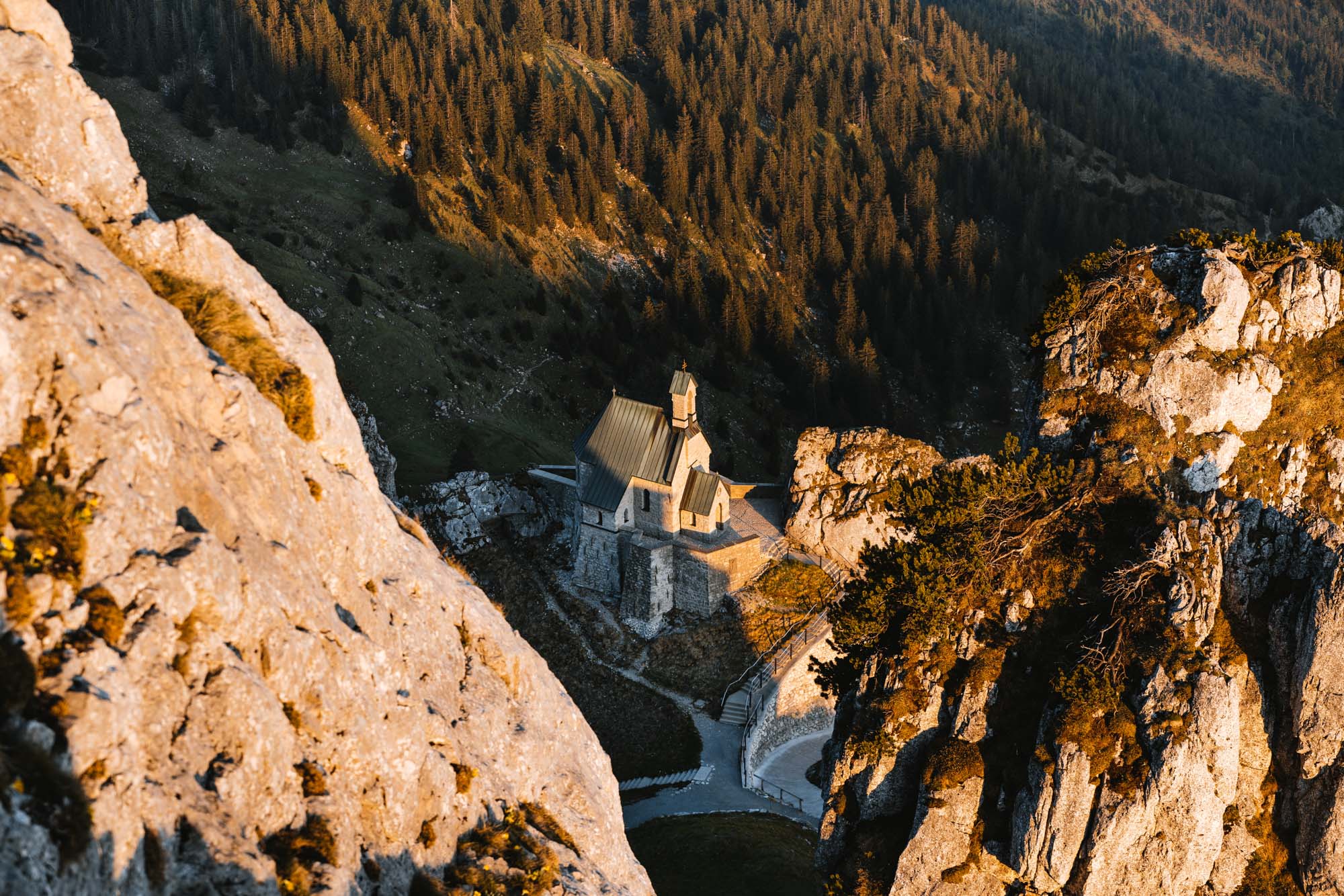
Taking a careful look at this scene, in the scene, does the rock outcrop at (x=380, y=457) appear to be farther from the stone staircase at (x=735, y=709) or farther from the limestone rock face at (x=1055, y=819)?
the limestone rock face at (x=1055, y=819)

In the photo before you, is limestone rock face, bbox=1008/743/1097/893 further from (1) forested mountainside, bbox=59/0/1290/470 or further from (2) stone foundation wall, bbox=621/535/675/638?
(1) forested mountainside, bbox=59/0/1290/470

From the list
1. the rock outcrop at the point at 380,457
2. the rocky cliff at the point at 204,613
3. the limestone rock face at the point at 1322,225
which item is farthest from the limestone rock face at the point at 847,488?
the limestone rock face at the point at 1322,225

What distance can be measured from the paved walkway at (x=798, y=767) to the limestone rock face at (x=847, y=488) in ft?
41.9

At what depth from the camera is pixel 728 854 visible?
5616 cm

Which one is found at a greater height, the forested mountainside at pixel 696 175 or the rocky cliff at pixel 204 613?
the rocky cliff at pixel 204 613

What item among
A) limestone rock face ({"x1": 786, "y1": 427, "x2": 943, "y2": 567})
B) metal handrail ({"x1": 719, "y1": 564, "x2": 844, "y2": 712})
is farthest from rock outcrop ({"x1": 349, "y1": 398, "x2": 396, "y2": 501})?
limestone rock face ({"x1": 786, "y1": 427, "x2": 943, "y2": 567})

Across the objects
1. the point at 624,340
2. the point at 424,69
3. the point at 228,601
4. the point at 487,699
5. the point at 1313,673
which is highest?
the point at 1313,673

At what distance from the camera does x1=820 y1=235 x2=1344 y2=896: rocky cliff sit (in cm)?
3834

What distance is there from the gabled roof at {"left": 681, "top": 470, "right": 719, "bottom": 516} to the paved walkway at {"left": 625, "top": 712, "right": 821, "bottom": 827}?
1487cm

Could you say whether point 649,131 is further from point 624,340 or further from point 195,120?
point 195,120

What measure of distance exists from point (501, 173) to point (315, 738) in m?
121

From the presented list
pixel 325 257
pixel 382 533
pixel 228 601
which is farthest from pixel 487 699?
pixel 325 257

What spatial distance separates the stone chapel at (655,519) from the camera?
74.4 meters

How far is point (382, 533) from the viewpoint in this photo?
32875 mm
